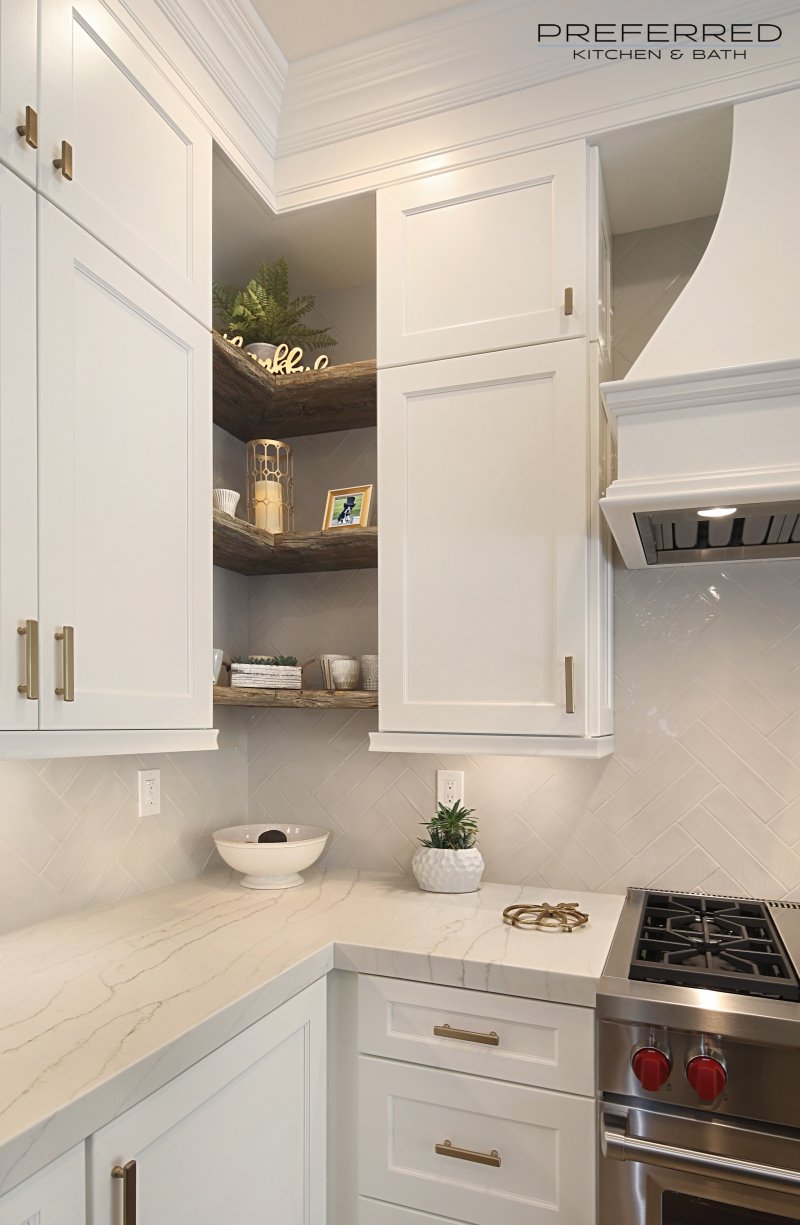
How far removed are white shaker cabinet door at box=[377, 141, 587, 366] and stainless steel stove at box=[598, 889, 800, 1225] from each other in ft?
4.30

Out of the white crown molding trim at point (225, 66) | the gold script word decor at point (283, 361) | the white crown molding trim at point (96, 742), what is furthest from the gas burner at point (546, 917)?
the white crown molding trim at point (225, 66)

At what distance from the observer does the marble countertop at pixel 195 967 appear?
107 centimetres

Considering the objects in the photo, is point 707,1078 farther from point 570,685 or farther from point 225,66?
point 225,66

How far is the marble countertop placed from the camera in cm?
107

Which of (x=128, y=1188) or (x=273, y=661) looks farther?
(x=273, y=661)

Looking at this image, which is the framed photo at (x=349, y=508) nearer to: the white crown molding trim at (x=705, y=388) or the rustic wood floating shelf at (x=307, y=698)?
the rustic wood floating shelf at (x=307, y=698)

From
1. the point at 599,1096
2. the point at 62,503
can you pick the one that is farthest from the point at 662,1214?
the point at 62,503

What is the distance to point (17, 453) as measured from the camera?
1.28 metres

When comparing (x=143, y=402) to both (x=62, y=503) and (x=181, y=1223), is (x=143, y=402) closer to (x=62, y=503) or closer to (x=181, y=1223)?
(x=62, y=503)

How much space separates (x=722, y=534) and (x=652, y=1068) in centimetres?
103

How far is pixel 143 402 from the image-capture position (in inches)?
63.2

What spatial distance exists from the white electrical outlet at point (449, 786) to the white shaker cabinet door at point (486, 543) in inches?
12.8

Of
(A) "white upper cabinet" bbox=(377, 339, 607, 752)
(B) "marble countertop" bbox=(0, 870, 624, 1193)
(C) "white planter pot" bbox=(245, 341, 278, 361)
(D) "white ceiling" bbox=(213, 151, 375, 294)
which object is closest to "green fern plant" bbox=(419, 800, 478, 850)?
(B) "marble countertop" bbox=(0, 870, 624, 1193)

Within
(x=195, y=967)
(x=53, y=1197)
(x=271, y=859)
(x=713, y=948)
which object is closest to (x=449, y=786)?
(x=271, y=859)
